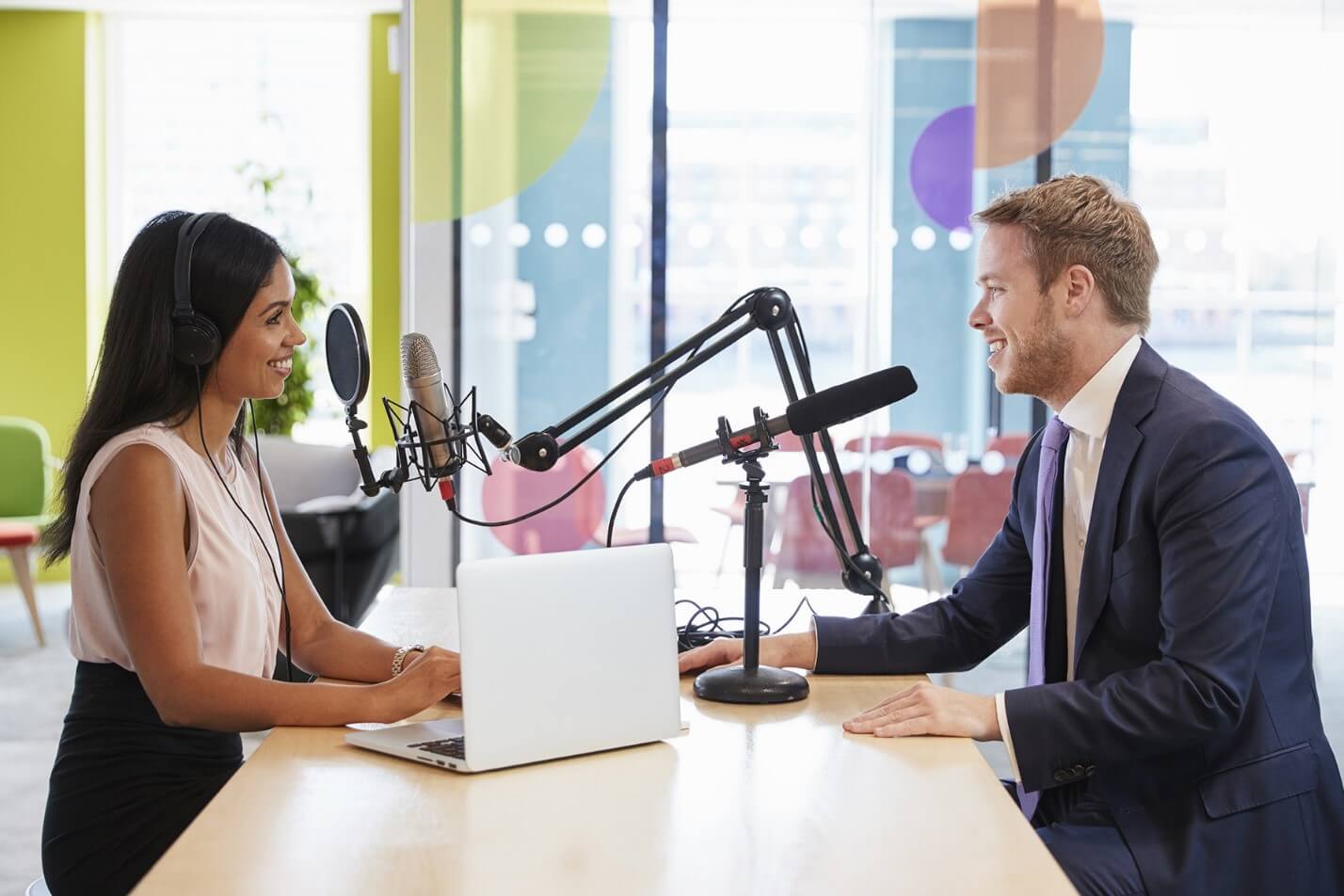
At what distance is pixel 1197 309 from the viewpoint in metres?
4.08

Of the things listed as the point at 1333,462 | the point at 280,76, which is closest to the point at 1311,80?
the point at 1333,462

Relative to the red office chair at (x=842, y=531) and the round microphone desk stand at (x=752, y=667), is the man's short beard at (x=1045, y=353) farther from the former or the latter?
the red office chair at (x=842, y=531)

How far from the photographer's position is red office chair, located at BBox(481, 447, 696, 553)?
13.3 ft

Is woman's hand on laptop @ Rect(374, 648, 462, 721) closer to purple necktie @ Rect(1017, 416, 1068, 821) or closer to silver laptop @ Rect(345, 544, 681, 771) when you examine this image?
silver laptop @ Rect(345, 544, 681, 771)

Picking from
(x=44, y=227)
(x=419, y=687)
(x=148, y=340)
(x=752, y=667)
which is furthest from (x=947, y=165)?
(x=44, y=227)

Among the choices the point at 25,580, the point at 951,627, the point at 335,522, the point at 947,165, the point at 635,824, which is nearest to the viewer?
the point at 635,824

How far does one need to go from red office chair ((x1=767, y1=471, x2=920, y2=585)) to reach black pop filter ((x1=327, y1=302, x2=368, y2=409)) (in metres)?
2.56

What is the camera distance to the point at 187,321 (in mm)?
1780

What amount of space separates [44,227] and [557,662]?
635cm

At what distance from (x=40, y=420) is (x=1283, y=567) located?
6570 millimetres


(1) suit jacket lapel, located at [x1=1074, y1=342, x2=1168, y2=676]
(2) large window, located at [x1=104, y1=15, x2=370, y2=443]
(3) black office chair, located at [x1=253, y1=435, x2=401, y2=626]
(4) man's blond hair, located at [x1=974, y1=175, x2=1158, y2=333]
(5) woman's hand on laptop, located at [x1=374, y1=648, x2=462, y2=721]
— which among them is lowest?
(3) black office chair, located at [x1=253, y1=435, x2=401, y2=626]

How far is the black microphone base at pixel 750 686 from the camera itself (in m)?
1.68

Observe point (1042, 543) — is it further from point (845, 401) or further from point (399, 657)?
point (399, 657)

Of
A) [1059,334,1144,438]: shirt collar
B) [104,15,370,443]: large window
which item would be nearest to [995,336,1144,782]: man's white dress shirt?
[1059,334,1144,438]: shirt collar
